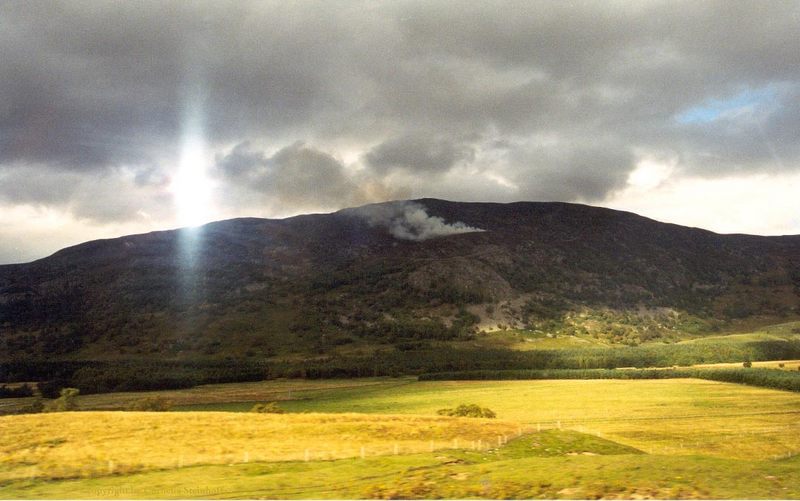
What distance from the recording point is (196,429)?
196 feet

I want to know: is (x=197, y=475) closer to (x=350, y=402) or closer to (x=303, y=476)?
(x=303, y=476)

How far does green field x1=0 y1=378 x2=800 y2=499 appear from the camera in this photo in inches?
1288

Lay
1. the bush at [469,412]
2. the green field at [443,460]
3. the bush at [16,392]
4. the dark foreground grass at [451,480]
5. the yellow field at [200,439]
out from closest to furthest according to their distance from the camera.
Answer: the dark foreground grass at [451,480], the green field at [443,460], the yellow field at [200,439], the bush at [469,412], the bush at [16,392]

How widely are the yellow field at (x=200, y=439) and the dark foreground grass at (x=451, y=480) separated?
10.1 feet

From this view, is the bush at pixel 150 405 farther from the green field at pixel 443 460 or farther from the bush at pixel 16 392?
the bush at pixel 16 392

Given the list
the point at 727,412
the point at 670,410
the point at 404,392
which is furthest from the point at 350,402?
the point at 727,412

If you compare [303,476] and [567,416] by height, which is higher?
[303,476]

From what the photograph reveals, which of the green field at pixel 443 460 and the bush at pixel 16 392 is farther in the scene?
the bush at pixel 16 392

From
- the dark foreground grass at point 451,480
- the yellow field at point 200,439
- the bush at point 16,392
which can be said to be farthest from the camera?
the bush at point 16,392

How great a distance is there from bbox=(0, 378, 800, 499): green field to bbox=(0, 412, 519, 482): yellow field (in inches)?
8.5

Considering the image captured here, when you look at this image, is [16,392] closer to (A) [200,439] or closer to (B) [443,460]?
(A) [200,439]

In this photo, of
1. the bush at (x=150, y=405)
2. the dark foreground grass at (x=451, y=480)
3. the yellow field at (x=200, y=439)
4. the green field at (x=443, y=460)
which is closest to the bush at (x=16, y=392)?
the bush at (x=150, y=405)

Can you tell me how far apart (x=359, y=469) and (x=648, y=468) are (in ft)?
62.6

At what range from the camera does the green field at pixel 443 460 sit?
32719 mm
